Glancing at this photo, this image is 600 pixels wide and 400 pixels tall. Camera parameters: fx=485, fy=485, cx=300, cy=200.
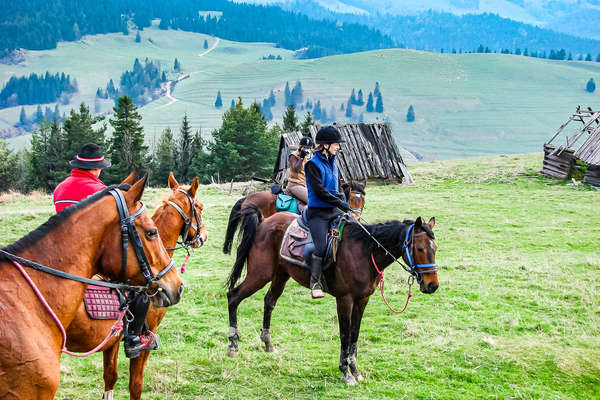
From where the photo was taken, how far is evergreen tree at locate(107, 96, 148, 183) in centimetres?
5001

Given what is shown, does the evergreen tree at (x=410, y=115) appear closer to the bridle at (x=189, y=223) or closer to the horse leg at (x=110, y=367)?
the bridle at (x=189, y=223)

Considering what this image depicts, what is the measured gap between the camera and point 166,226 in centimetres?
678

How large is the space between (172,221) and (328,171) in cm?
241

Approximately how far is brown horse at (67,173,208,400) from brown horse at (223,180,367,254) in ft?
4.89

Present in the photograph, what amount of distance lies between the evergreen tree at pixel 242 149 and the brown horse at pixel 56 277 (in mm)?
52232

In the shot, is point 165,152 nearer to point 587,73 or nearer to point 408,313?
point 408,313

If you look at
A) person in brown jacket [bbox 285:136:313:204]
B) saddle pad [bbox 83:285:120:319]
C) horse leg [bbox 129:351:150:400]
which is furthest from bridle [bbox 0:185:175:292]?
person in brown jacket [bbox 285:136:313:204]

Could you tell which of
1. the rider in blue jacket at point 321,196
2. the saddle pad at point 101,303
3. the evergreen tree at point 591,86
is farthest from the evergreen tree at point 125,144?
the evergreen tree at point 591,86

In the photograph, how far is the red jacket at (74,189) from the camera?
5.37 meters

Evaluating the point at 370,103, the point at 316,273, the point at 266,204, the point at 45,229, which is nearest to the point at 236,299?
the point at 316,273

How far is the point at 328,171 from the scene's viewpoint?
7.37 metres

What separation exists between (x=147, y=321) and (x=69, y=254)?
2.38 metres

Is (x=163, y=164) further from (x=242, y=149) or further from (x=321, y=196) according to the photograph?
(x=321, y=196)

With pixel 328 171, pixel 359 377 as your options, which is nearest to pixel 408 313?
pixel 359 377
